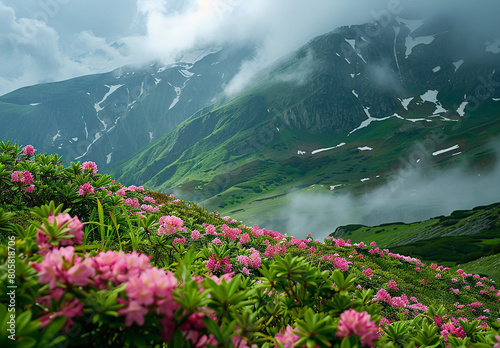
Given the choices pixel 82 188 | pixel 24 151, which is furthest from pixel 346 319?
pixel 24 151

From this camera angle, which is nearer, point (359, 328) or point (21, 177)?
point (359, 328)

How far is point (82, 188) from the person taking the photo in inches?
220

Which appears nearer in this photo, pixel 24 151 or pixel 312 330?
pixel 312 330

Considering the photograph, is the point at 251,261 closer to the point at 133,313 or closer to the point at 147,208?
the point at 133,313

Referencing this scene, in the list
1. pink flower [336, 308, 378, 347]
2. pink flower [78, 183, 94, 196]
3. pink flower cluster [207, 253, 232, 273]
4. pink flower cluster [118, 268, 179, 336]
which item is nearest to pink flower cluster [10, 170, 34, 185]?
pink flower [78, 183, 94, 196]

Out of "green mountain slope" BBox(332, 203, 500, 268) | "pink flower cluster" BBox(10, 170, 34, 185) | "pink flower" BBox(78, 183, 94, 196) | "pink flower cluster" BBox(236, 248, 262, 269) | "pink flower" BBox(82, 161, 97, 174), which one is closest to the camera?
"pink flower cluster" BBox(236, 248, 262, 269)

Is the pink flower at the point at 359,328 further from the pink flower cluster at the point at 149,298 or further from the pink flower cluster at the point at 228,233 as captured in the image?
the pink flower cluster at the point at 228,233

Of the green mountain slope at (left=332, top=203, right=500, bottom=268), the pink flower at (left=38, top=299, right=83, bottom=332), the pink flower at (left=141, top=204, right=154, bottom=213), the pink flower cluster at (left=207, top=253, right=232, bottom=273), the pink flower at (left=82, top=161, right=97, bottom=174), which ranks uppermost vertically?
the pink flower at (left=82, top=161, right=97, bottom=174)

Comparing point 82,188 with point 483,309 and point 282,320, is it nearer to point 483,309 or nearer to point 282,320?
point 282,320

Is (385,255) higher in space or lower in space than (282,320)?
lower

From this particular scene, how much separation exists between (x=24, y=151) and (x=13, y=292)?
7.52 meters

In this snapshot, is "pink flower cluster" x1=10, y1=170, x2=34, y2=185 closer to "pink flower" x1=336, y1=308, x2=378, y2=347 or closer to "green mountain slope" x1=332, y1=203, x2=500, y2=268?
"pink flower" x1=336, y1=308, x2=378, y2=347

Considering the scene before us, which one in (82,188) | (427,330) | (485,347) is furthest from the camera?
(82,188)

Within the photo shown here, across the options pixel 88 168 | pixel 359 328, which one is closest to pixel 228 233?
pixel 88 168
